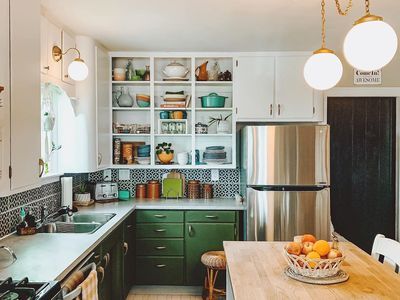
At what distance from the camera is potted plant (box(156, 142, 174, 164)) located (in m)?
4.29

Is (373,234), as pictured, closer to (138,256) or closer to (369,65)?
(138,256)

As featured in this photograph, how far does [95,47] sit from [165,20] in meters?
0.94

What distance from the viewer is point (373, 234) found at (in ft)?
15.1

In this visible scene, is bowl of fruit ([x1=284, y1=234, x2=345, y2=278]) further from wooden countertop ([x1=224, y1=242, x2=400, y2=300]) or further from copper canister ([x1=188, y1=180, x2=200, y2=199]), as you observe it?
copper canister ([x1=188, y1=180, x2=200, y2=199])

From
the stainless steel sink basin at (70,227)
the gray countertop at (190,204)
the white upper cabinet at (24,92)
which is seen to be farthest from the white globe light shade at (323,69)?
the gray countertop at (190,204)

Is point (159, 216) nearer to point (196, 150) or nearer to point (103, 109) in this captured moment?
point (196, 150)

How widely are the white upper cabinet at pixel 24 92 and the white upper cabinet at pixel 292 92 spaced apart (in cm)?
248

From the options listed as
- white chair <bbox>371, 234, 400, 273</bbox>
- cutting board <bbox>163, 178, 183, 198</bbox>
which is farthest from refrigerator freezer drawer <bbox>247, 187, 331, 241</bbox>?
white chair <bbox>371, 234, 400, 273</bbox>

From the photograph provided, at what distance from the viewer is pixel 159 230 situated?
3947 mm

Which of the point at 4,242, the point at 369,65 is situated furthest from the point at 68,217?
the point at 369,65

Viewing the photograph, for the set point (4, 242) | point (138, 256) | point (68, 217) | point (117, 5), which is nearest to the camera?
point (4, 242)

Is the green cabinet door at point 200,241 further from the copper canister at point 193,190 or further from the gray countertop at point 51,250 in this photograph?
the gray countertop at point 51,250

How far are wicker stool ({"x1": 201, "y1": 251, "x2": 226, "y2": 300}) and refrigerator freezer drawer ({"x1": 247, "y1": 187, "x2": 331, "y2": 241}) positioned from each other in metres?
0.33

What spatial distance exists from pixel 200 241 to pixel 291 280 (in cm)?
207
